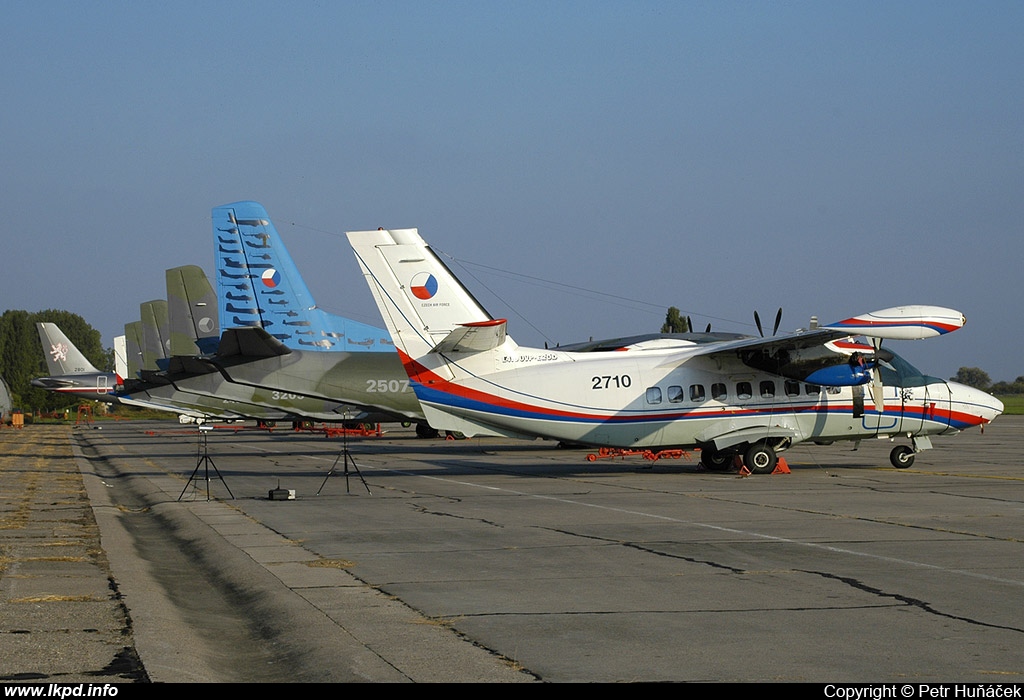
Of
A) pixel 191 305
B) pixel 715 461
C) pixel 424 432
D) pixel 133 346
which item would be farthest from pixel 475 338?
pixel 133 346

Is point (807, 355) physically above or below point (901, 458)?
above

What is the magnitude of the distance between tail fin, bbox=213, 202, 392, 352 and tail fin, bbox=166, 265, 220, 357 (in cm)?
511

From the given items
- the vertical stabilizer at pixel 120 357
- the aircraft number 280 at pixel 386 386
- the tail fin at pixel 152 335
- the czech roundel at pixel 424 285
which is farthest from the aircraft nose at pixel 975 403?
the vertical stabilizer at pixel 120 357

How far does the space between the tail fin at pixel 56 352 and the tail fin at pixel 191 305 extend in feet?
159

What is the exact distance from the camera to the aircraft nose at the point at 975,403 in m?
28.6

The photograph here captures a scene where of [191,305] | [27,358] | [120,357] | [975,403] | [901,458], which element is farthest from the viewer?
[27,358]

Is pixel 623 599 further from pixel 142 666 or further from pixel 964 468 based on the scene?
pixel 964 468

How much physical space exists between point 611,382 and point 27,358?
146219 mm

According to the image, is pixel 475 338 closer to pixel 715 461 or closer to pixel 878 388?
pixel 715 461

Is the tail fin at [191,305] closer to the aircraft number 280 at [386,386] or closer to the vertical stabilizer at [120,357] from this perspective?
the aircraft number 280 at [386,386]

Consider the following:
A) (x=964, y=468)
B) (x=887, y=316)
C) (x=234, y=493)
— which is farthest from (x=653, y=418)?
(x=234, y=493)

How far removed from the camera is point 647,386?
26.8 m

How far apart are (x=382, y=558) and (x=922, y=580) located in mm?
6463

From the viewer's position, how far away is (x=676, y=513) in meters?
18.1
